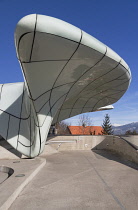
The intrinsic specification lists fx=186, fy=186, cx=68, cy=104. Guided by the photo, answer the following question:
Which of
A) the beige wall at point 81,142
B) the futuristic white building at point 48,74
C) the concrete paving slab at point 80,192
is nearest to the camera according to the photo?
the concrete paving slab at point 80,192

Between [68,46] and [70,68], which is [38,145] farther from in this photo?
[68,46]

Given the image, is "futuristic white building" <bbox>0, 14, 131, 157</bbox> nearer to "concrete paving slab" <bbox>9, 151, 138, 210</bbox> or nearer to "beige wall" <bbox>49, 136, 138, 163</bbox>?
"concrete paving slab" <bbox>9, 151, 138, 210</bbox>

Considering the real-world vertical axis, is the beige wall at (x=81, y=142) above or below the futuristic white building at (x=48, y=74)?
below

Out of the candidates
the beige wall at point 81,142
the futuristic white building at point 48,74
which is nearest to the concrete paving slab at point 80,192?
the futuristic white building at point 48,74

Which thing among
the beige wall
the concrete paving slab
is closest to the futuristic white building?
the concrete paving slab

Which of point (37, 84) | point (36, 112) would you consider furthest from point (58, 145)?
point (37, 84)

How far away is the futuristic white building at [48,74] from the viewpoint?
6.76 metres

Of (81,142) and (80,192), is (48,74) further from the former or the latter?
(81,142)

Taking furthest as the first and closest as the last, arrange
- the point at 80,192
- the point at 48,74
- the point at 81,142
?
the point at 81,142 → the point at 48,74 → the point at 80,192

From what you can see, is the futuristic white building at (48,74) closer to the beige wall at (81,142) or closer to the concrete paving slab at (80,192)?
the concrete paving slab at (80,192)

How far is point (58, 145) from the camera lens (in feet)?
63.3

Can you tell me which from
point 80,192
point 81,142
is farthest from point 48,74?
point 81,142

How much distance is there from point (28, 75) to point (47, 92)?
6.41 feet

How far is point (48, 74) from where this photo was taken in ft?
30.1
